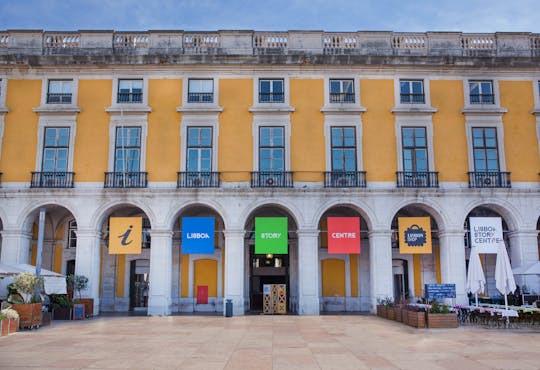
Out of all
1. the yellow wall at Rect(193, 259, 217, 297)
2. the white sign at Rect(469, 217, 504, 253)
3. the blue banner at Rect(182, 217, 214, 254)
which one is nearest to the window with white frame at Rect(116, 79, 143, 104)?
the blue banner at Rect(182, 217, 214, 254)

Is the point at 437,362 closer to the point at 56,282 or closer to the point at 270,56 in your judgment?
the point at 56,282

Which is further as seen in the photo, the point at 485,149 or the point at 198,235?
the point at 485,149

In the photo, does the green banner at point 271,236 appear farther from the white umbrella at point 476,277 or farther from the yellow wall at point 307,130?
the white umbrella at point 476,277

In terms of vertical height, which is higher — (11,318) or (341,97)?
(341,97)

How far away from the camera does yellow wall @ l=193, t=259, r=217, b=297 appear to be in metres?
29.0

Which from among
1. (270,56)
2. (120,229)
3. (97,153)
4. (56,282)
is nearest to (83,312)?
(56,282)

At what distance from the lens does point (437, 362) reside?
12523 mm

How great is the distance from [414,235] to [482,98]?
8320mm

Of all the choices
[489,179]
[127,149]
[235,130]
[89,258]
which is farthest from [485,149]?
[89,258]

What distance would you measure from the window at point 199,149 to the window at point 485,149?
1394 cm

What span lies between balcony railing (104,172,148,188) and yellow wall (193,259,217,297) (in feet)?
18.2

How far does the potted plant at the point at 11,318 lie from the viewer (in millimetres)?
18234

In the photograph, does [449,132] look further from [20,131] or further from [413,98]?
[20,131]

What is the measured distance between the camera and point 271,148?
27703 mm
